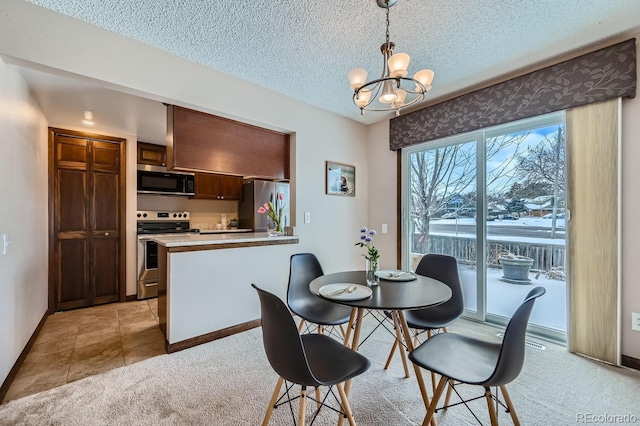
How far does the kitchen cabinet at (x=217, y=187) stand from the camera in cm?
455

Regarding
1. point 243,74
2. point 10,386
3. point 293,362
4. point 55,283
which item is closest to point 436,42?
point 243,74

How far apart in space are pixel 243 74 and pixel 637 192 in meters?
3.40

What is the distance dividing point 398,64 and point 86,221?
4.14 meters

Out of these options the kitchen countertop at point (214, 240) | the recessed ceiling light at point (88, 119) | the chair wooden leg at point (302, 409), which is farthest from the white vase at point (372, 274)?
the recessed ceiling light at point (88, 119)

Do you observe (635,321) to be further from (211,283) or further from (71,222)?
(71,222)

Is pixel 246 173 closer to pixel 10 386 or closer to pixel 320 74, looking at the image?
pixel 320 74

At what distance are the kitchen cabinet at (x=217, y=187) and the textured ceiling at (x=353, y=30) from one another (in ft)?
7.80

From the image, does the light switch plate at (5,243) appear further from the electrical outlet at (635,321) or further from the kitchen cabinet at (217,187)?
the electrical outlet at (635,321)

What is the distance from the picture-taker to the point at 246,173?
3.02 m

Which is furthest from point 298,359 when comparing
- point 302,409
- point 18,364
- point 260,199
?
point 260,199

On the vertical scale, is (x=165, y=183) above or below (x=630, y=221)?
above

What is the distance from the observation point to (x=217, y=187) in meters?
4.70

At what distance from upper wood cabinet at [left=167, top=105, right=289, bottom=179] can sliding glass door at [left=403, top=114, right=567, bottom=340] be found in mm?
1845

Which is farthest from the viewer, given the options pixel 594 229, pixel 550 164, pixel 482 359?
pixel 550 164
